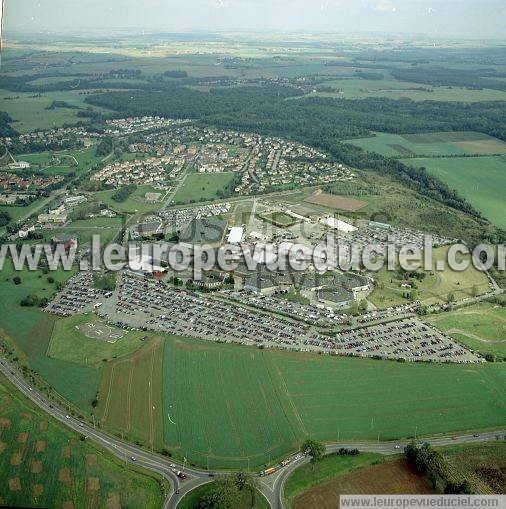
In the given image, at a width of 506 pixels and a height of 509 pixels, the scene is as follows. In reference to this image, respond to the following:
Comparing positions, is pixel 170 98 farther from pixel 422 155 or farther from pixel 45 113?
pixel 422 155

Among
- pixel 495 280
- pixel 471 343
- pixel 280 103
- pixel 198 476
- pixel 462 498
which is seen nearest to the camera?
pixel 462 498

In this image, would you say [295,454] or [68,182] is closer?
[295,454]

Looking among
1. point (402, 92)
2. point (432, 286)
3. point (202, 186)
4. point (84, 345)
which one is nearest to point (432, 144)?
point (202, 186)

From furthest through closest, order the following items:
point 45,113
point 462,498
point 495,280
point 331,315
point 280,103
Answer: point 280,103 → point 45,113 → point 495,280 → point 331,315 → point 462,498

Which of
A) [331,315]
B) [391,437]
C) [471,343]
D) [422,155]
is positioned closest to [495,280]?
[471,343]

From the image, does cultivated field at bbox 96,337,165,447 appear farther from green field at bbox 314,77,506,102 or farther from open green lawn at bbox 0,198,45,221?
green field at bbox 314,77,506,102

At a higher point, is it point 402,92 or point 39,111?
point 402,92

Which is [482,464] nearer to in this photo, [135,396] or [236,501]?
[236,501]

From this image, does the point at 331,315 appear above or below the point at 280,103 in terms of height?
below
